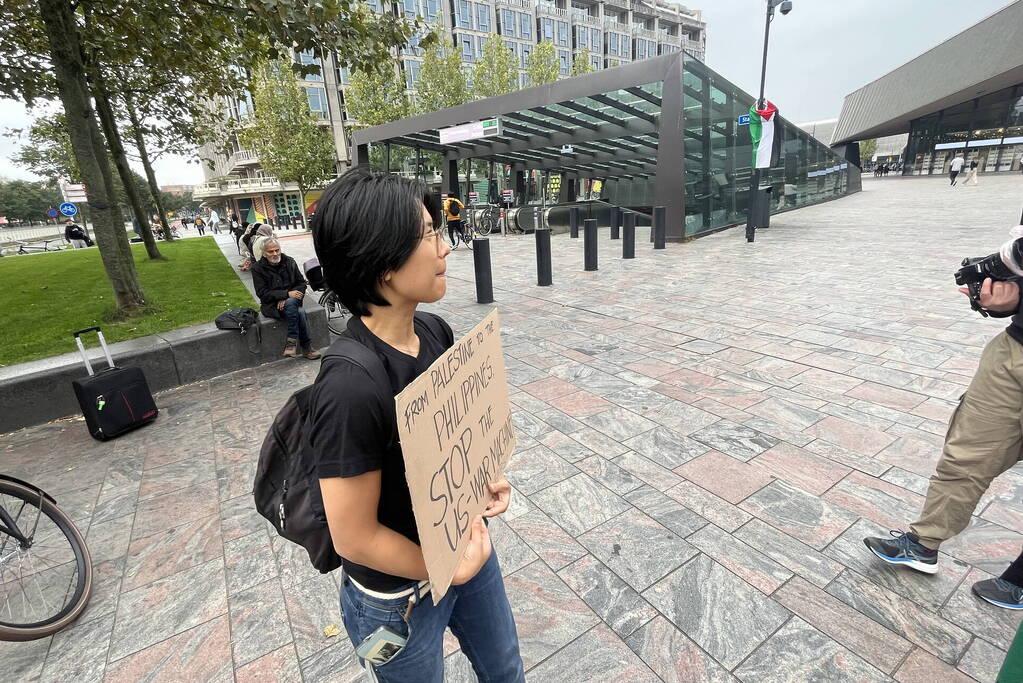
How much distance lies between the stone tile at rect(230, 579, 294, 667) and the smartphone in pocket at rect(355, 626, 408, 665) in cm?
144

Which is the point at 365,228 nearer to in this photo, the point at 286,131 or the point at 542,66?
the point at 286,131

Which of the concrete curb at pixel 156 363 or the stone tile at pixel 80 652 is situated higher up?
the concrete curb at pixel 156 363

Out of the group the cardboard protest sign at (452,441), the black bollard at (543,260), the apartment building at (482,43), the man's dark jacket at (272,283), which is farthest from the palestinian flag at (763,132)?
the apartment building at (482,43)

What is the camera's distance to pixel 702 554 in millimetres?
2580

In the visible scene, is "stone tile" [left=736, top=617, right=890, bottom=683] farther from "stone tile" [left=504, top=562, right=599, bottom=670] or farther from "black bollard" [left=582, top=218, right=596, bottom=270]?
"black bollard" [left=582, top=218, right=596, bottom=270]

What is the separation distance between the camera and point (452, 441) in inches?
44.8

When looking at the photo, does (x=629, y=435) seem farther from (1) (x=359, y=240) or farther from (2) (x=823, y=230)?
(2) (x=823, y=230)

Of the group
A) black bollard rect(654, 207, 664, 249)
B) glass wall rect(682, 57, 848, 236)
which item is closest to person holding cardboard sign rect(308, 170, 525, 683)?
black bollard rect(654, 207, 664, 249)

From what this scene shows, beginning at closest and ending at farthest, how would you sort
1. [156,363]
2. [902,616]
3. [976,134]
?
1. [902,616]
2. [156,363]
3. [976,134]

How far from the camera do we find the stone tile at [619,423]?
3.86 metres

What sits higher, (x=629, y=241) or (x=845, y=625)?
(x=629, y=241)

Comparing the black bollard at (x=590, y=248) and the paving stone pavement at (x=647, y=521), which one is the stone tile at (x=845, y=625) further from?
the black bollard at (x=590, y=248)

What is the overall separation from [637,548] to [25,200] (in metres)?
90.5

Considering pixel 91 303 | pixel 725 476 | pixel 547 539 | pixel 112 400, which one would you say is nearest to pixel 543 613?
pixel 547 539
